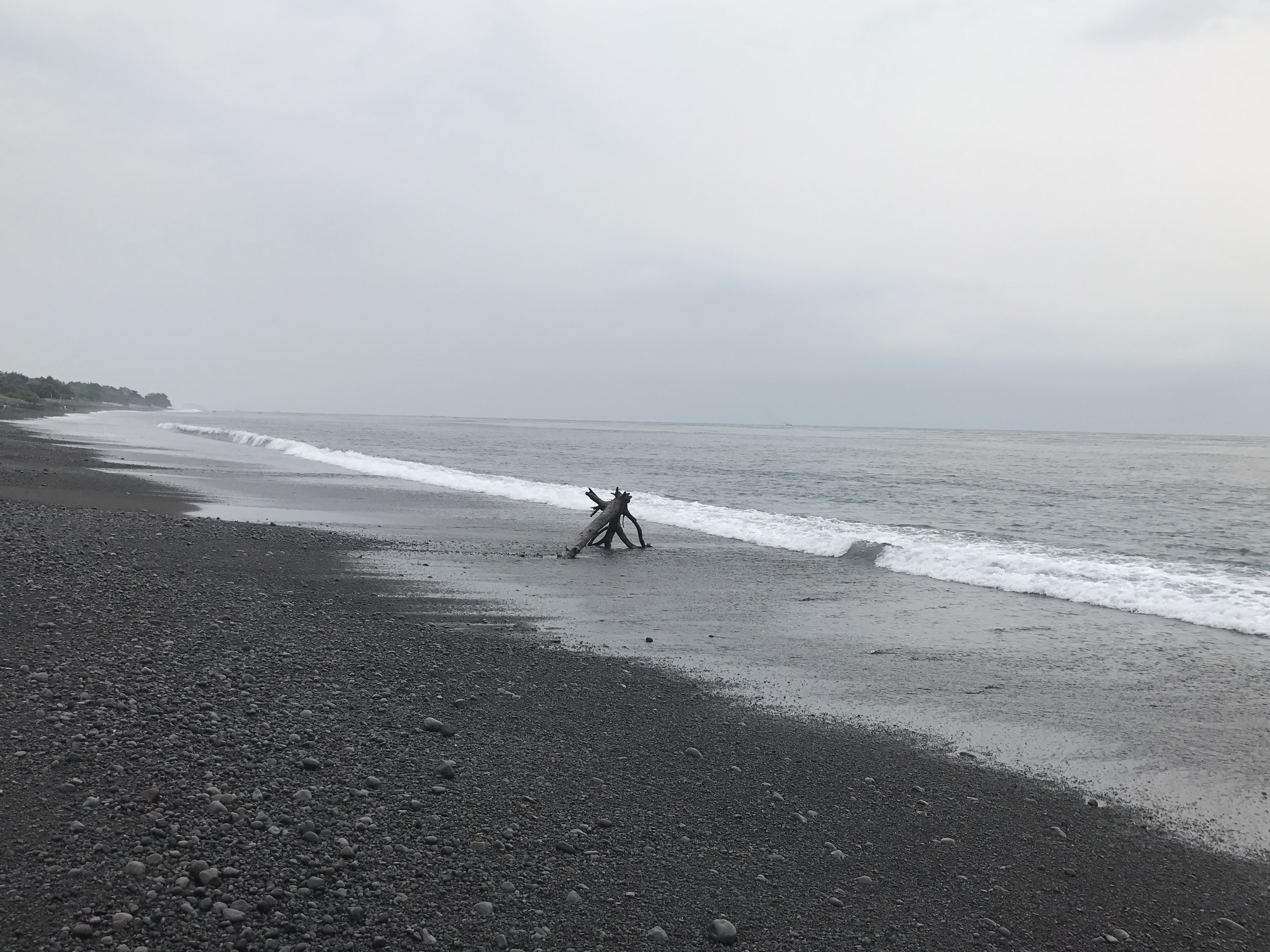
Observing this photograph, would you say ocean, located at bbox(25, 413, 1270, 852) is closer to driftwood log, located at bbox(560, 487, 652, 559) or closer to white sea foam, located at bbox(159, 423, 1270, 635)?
white sea foam, located at bbox(159, 423, 1270, 635)

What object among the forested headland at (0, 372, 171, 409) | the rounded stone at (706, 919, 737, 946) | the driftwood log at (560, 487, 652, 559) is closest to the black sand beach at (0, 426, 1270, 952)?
the rounded stone at (706, 919, 737, 946)

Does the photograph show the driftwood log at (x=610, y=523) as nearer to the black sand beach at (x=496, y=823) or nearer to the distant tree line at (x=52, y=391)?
the black sand beach at (x=496, y=823)

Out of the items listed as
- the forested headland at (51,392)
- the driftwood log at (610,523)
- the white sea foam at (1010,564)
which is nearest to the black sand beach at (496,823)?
the white sea foam at (1010,564)

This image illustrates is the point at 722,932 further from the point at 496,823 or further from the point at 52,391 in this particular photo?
the point at 52,391

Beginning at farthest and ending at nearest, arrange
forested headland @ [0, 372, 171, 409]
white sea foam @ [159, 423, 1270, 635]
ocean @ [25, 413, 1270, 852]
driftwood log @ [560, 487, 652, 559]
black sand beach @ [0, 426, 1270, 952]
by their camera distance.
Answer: forested headland @ [0, 372, 171, 409] < driftwood log @ [560, 487, 652, 559] < white sea foam @ [159, 423, 1270, 635] < ocean @ [25, 413, 1270, 852] < black sand beach @ [0, 426, 1270, 952]

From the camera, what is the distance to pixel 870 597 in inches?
510

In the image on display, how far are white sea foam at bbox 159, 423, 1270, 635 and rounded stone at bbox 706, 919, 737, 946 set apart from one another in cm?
1069

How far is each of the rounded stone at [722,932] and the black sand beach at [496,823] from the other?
0.11 ft

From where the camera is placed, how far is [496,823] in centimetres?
475

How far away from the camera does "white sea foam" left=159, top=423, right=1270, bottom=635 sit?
492 inches

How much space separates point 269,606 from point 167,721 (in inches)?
166

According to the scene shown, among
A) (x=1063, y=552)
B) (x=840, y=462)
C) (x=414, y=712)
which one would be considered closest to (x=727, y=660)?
(x=414, y=712)

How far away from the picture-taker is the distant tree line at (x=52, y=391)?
90938 millimetres

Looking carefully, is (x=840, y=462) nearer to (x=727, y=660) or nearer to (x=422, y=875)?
(x=727, y=660)
